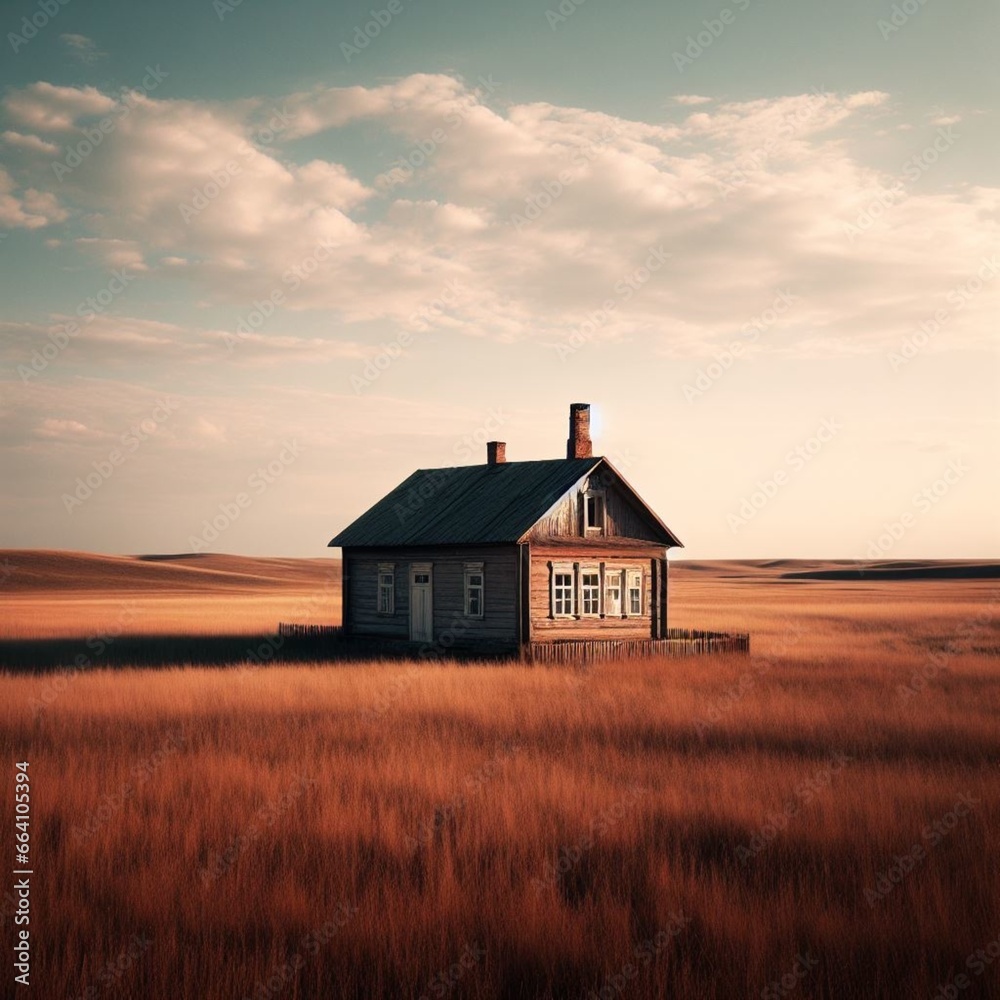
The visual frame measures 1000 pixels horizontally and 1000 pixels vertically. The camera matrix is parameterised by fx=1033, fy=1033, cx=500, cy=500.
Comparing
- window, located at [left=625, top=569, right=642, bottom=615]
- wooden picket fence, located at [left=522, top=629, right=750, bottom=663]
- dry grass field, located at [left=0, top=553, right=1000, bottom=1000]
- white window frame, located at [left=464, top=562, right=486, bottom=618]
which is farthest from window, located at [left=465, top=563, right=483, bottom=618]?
dry grass field, located at [left=0, top=553, right=1000, bottom=1000]

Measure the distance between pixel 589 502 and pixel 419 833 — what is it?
2147cm

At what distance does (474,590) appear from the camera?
30.5m

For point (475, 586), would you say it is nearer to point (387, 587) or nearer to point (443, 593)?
point (443, 593)

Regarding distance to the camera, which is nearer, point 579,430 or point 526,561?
point 526,561

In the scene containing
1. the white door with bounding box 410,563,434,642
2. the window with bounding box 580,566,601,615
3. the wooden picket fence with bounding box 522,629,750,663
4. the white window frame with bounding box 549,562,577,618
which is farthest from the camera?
the white door with bounding box 410,563,434,642

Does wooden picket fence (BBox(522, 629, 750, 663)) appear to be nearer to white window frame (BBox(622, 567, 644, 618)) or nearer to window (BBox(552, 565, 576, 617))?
window (BBox(552, 565, 576, 617))

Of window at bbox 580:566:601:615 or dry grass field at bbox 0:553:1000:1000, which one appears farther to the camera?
window at bbox 580:566:601:615

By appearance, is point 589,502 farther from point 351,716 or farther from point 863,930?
point 863,930

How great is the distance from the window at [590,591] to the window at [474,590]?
119 inches

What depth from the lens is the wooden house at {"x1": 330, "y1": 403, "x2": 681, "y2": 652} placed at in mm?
29422

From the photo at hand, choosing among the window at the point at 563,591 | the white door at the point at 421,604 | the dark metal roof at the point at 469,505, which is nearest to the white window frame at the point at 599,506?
the dark metal roof at the point at 469,505

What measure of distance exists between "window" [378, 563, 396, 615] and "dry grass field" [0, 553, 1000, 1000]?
1324 centimetres

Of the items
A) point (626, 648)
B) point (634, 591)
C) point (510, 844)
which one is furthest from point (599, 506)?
point (510, 844)

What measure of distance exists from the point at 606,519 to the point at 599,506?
0.47 m
